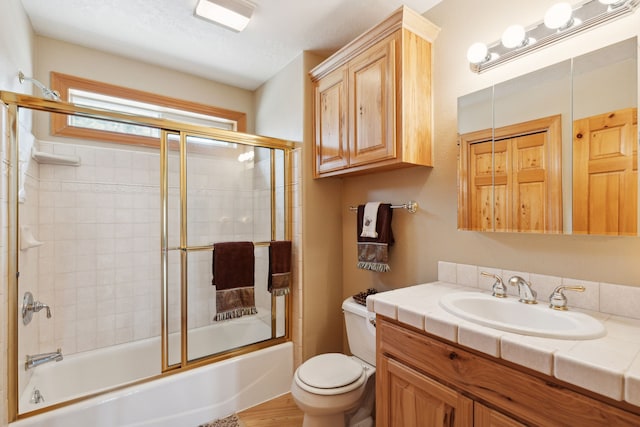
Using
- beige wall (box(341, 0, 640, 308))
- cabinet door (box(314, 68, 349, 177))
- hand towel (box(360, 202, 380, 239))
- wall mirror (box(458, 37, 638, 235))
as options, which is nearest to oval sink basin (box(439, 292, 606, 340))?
beige wall (box(341, 0, 640, 308))

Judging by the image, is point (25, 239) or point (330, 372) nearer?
point (25, 239)

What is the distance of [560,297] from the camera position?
Result: 1.18 m

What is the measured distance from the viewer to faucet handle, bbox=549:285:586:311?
1.17 meters

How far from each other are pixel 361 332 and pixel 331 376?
12.9 inches

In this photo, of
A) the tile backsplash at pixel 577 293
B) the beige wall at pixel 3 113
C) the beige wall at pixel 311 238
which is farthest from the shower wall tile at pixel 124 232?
the tile backsplash at pixel 577 293

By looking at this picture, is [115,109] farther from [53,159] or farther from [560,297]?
[560,297]

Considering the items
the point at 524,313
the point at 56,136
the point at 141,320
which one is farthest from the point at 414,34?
the point at 141,320

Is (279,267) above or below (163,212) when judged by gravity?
below

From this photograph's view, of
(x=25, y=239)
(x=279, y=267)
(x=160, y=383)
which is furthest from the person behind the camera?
(x=279, y=267)

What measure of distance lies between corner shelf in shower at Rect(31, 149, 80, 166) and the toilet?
2.03m

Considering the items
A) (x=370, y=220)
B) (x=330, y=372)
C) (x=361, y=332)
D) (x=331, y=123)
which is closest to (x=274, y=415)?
(x=330, y=372)

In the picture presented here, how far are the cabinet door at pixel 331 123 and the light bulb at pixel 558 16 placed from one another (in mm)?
1052

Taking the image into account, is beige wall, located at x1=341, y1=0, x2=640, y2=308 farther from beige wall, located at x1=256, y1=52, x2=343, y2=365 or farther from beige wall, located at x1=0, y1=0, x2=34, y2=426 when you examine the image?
beige wall, located at x1=0, y1=0, x2=34, y2=426

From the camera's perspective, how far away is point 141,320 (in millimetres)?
2365
